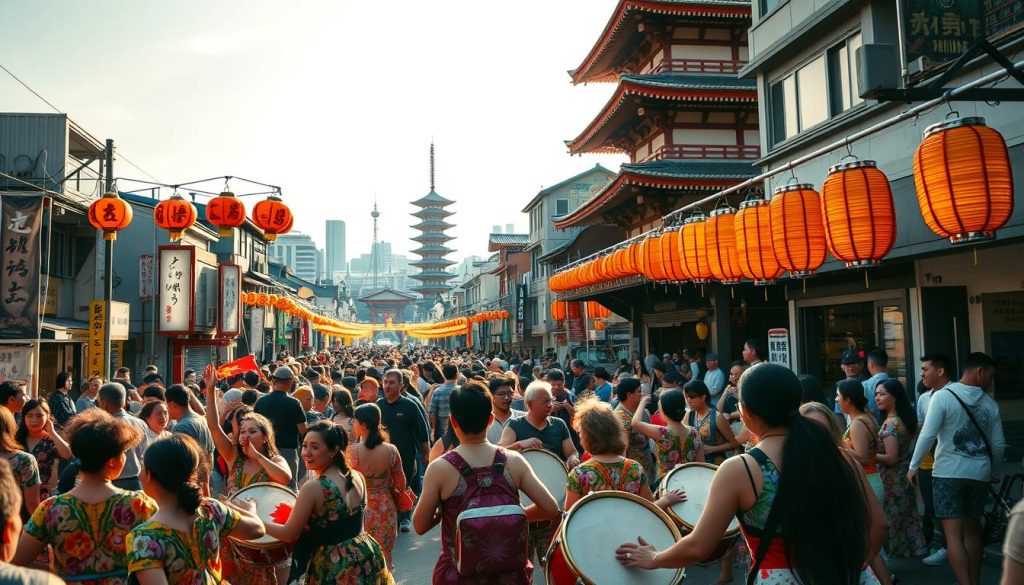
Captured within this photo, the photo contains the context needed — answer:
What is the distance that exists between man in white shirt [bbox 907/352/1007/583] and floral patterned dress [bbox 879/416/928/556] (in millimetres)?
390

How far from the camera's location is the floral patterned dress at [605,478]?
14.1 feet

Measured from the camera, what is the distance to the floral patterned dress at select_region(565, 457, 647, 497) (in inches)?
169

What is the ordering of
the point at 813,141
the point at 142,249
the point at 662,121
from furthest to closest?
the point at 142,249 < the point at 662,121 < the point at 813,141

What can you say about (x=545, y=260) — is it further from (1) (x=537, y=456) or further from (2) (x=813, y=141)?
(1) (x=537, y=456)

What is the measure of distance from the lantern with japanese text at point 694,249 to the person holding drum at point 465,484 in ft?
22.4

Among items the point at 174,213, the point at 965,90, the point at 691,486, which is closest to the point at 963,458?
the point at 691,486

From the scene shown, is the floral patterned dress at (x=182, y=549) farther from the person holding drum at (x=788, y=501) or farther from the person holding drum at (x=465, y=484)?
the person holding drum at (x=788, y=501)

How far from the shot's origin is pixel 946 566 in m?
6.61

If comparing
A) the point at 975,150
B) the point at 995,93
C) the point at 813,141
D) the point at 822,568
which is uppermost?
the point at 813,141

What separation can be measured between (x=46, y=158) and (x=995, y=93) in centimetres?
1851

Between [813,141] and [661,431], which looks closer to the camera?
[661,431]

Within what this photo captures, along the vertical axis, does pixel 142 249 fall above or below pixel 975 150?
above

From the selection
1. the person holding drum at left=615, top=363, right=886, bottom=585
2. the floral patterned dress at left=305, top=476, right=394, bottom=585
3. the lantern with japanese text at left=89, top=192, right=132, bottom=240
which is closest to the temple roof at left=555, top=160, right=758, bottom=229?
the lantern with japanese text at left=89, top=192, right=132, bottom=240

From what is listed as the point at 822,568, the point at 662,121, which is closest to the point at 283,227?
the point at 662,121
